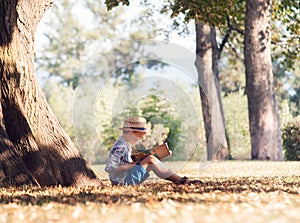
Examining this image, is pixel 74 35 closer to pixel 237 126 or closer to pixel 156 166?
pixel 237 126

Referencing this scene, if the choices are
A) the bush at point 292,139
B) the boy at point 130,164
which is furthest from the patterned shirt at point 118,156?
the bush at point 292,139

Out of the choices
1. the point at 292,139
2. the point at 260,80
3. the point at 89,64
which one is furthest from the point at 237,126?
the point at 89,64

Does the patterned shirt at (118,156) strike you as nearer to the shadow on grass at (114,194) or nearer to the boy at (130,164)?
the boy at (130,164)

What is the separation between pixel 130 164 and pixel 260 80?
12745 mm

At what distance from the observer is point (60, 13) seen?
58.4 metres

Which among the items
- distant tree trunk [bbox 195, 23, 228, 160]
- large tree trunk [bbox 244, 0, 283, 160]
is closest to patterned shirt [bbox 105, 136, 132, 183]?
distant tree trunk [bbox 195, 23, 228, 160]

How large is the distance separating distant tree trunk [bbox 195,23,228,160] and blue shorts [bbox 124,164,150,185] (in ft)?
29.9

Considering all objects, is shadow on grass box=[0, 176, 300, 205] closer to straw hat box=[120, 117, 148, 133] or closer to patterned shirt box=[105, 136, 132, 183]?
patterned shirt box=[105, 136, 132, 183]

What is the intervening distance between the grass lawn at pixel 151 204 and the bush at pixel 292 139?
50.7ft

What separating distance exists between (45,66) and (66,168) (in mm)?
47579

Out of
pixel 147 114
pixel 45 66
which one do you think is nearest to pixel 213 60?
pixel 147 114

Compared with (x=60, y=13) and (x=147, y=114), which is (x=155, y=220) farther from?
(x=60, y=13)

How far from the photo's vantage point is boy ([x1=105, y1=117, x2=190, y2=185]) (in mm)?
9688

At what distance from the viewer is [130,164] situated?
9.73m
